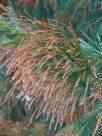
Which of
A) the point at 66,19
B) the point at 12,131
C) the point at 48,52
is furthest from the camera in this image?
the point at 12,131

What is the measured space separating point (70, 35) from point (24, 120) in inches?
35.1

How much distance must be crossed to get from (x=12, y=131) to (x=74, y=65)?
87 cm

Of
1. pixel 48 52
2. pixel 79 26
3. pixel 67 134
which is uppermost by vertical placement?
pixel 79 26

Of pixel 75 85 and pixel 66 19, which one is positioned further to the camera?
pixel 66 19

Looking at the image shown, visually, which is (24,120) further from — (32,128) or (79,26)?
(79,26)

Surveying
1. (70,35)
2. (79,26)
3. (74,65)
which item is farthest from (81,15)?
(74,65)

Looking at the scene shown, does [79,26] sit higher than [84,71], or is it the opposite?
[79,26]

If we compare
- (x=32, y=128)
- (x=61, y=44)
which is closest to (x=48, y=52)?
(x=61, y=44)

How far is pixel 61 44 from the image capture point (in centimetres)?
97

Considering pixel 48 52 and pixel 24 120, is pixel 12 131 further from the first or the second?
pixel 48 52

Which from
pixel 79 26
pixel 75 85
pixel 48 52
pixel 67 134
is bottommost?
pixel 67 134

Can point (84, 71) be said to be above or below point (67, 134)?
above

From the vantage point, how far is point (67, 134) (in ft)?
3.33

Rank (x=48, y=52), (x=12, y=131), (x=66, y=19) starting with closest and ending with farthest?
(x=48, y=52) < (x=66, y=19) < (x=12, y=131)
